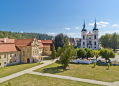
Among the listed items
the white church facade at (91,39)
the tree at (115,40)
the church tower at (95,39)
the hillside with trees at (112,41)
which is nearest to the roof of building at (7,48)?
the white church facade at (91,39)

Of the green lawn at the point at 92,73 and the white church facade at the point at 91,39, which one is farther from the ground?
the white church facade at the point at 91,39

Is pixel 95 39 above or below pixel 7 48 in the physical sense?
above

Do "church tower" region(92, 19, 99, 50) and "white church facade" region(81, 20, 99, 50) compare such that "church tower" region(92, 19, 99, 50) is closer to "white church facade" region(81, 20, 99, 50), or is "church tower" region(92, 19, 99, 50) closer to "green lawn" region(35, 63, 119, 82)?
"white church facade" region(81, 20, 99, 50)

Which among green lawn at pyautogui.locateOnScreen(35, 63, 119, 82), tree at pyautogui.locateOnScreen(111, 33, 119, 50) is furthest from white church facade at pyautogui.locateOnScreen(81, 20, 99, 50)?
green lawn at pyautogui.locateOnScreen(35, 63, 119, 82)

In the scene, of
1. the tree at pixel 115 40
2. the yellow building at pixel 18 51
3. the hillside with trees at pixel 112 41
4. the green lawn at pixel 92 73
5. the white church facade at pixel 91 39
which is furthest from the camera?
the hillside with trees at pixel 112 41

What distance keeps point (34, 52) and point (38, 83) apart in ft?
72.5

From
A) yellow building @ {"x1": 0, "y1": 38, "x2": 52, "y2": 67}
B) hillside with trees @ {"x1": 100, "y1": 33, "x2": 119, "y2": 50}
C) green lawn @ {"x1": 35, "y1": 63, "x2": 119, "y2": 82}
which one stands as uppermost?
hillside with trees @ {"x1": 100, "y1": 33, "x2": 119, "y2": 50}

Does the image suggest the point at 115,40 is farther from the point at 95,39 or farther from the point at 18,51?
the point at 18,51

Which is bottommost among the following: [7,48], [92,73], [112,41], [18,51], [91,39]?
[92,73]

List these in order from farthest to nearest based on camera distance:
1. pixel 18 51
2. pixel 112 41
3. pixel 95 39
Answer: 1. pixel 112 41
2. pixel 95 39
3. pixel 18 51

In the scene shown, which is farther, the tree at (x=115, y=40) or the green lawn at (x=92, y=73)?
the tree at (x=115, y=40)

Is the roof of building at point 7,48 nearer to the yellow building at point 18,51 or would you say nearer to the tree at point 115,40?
the yellow building at point 18,51

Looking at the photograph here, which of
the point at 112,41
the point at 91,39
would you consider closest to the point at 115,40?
the point at 112,41

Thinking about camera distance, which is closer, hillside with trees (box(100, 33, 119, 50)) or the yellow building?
the yellow building
